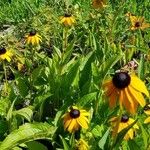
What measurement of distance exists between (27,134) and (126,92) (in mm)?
1094

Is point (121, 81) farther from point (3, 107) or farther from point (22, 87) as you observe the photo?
point (22, 87)

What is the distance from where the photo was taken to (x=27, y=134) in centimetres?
287

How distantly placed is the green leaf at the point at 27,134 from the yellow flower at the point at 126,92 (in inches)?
34.4

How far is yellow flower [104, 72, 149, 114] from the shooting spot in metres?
1.92

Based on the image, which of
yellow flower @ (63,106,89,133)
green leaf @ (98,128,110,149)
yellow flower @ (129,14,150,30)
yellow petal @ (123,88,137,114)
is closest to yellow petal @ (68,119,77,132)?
yellow flower @ (63,106,89,133)

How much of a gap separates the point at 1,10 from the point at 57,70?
2153mm

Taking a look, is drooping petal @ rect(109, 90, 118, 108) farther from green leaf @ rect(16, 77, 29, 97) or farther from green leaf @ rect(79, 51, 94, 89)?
green leaf @ rect(16, 77, 29, 97)

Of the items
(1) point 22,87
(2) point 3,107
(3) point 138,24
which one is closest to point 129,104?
(2) point 3,107

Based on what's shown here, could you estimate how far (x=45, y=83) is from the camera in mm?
3684

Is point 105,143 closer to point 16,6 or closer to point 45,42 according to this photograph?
point 45,42

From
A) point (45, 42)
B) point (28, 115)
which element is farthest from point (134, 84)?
point (45, 42)

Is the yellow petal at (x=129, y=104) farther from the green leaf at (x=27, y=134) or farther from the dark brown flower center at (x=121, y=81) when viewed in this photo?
the green leaf at (x=27, y=134)

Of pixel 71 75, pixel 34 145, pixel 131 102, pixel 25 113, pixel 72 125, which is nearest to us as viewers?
pixel 131 102

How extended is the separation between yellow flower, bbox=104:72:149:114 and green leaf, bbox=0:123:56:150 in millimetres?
873
